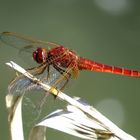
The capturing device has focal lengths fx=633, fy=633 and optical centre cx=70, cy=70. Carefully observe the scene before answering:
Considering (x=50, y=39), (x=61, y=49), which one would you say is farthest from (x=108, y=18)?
(x=61, y=49)

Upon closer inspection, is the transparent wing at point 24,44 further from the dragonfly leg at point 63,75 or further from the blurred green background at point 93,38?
the blurred green background at point 93,38

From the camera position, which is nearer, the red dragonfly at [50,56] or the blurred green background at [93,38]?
the red dragonfly at [50,56]

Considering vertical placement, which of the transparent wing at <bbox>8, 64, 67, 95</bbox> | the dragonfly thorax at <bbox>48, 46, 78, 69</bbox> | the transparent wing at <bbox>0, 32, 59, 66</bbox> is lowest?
the transparent wing at <bbox>8, 64, 67, 95</bbox>

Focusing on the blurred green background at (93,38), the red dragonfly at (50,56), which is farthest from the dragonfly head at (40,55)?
the blurred green background at (93,38)

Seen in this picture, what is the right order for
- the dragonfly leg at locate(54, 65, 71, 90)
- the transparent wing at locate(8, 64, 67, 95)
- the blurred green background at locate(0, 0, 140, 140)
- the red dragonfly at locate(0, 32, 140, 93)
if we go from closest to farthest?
1. the transparent wing at locate(8, 64, 67, 95)
2. the dragonfly leg at locate(54, 65, 71, 90)
3. the red dragonfly at locate(0, 32, 140, 93)
4. the blurred green background at locate(0, 0, 140, 140)

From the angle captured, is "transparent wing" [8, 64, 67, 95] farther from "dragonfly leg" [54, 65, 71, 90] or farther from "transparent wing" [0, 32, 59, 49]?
"transparent wing" [0, 32, 59, 49]

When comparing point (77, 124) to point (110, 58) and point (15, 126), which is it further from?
point (110, 58)

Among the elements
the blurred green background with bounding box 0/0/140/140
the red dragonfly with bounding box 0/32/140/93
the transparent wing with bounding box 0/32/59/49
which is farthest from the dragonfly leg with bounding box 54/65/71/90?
the blurred green background with bounding box 0/0/140/140
